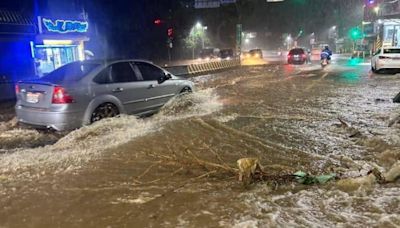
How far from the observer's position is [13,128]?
28.0 ft

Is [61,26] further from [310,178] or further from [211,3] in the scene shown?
[211,3]

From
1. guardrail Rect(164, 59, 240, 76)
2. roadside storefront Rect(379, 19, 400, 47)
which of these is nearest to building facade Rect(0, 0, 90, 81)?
guardrail Rect(164, 59, 240, 76)

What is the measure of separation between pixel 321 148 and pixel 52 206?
14.5 feet

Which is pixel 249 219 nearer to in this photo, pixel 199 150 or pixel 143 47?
pixel 199 150

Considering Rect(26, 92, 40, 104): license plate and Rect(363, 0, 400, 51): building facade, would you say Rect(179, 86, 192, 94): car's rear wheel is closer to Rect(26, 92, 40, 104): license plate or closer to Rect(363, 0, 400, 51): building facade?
Rect(26, 92, 40, 104): license plate

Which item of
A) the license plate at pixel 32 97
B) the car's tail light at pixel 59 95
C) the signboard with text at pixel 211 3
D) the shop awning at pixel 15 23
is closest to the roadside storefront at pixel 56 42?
the shop awning at pixel 15 23

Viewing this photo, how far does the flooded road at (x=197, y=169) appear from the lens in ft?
13.7

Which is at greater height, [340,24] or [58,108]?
[340,24]

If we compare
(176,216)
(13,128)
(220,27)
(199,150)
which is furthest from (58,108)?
(220,27)

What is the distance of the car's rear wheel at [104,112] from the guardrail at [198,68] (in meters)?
17.2

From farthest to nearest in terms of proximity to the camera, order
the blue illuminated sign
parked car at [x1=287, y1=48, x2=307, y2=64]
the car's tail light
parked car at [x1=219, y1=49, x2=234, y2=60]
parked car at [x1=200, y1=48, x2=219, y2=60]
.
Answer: parked car at [x1=200, y1=48, x2=219, y2=60] → parked car at [x1=219, y1=49, x2=234, y2=60] → parked car at [x1=287, y1=48, x2=307, y2=64] → the blue illuminated sign → the car's tail light

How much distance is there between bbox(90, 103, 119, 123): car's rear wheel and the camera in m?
7.88

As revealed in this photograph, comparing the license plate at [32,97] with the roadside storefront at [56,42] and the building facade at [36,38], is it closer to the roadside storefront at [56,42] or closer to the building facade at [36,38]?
the building facade at [36,38]

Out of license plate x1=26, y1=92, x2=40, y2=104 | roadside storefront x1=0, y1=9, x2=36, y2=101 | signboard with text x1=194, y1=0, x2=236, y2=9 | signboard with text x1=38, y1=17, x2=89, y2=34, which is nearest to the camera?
license plate x1=26, y1=92, x2=40, y2=104
